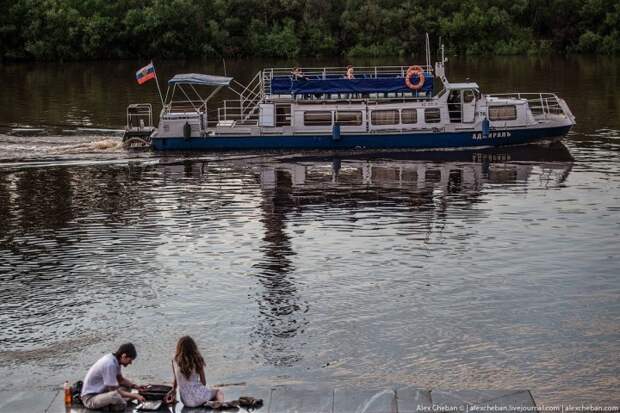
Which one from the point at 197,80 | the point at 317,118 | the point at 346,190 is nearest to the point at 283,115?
the point at 317,118

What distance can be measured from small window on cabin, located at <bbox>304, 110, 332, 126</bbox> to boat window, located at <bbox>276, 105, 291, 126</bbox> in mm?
1067

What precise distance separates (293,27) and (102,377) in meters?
114

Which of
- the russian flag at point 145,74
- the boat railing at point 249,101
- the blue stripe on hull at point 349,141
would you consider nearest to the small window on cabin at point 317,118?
the blue stripe on hull at point 349,141

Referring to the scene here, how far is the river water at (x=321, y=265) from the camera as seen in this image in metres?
27.3

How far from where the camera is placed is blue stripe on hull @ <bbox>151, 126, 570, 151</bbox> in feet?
194

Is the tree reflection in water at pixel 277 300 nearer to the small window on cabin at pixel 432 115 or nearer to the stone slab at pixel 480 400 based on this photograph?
the stone slab at pixel 480 400

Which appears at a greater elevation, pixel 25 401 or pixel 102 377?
pixel 102 377

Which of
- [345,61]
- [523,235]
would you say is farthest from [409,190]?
[345,61]

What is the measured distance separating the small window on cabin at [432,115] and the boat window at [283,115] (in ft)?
26.0

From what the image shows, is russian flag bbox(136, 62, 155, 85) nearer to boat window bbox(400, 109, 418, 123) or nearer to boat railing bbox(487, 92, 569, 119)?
boat window bbox(400, 109, 418, 123)

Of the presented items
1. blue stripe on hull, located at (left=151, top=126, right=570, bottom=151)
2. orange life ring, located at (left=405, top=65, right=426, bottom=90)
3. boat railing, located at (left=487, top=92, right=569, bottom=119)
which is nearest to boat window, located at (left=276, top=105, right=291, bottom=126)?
blue stripe on hull, located at (left=151, top=126, right=570, bottom=151)

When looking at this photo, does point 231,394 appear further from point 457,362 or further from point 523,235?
point 523,235

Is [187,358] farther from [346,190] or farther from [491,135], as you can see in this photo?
[491,135]

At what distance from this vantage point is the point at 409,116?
59188 millimetres
